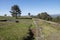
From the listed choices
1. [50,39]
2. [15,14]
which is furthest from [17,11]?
[50,39]

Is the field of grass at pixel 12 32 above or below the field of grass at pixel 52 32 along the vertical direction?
above

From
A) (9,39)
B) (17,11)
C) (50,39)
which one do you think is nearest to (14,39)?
(9,39)

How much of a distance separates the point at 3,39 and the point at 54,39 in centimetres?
558

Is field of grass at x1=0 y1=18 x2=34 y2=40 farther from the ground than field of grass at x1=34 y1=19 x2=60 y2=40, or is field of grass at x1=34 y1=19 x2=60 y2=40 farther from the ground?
field of grass at x1=0 y1=18 x2=34 y2=40

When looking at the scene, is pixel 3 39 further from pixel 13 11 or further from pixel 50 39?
pixel 13 11

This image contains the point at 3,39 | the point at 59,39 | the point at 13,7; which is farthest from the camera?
the point at 13,7

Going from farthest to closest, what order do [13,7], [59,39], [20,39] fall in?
[13,7] → [59,39] → [20,39]

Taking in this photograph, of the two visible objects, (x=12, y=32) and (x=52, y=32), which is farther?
(x=52, y=32)

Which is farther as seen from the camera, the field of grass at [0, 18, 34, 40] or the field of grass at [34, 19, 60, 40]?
the field of grass at [34, 19, 60, 40]

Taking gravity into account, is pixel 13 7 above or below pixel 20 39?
above

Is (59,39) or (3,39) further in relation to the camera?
(59,39)

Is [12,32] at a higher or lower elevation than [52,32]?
higher

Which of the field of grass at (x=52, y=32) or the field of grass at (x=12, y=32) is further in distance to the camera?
the field of grass at (x=52, y=32)

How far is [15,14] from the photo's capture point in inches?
4299
